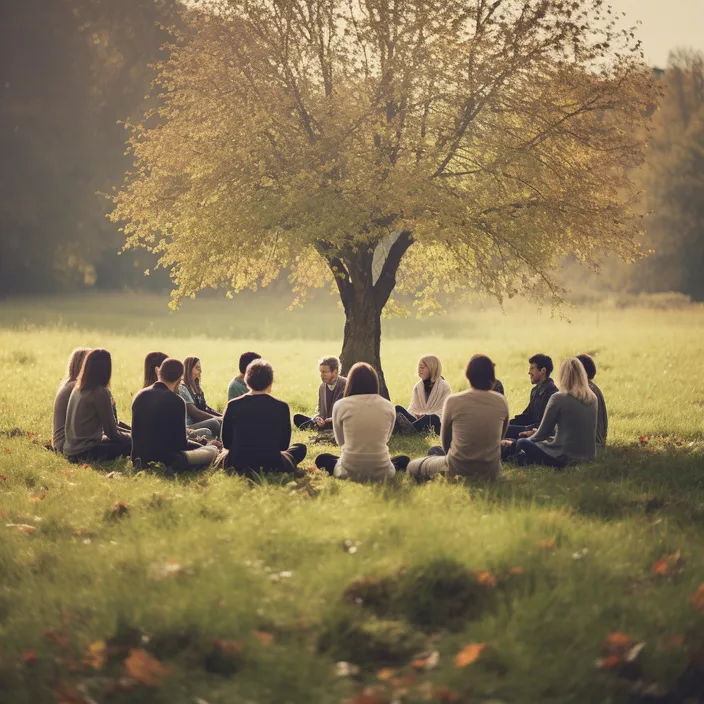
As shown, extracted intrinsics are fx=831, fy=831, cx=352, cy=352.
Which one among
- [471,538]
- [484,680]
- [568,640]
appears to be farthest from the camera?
[471,538]

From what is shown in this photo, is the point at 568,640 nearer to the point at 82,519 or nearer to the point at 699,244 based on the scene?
the point at 82,519

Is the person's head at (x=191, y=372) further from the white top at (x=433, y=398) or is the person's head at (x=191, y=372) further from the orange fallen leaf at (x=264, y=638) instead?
the orange fallen leaf at (x=264, y=638)

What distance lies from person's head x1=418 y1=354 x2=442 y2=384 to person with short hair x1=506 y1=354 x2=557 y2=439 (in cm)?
138

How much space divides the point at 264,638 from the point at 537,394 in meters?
7.65

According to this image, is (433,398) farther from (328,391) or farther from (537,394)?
(537,394)

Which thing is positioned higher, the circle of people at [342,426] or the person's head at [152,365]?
the person's head at [152,365]

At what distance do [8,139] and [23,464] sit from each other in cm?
4150

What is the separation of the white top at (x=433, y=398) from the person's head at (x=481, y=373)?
14.4 ft

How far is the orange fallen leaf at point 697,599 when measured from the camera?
4980 mm

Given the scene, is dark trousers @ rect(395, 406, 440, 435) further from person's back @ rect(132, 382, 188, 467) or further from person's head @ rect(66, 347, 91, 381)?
person's head @ rect(66, 347, 91, 381)

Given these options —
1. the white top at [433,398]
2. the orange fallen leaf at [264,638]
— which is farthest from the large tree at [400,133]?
the orange fallen leaf at [264,638]

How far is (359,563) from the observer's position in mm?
5641

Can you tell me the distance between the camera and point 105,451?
34.0 ft

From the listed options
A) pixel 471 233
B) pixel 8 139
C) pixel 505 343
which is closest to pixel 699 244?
pixel 505 343
